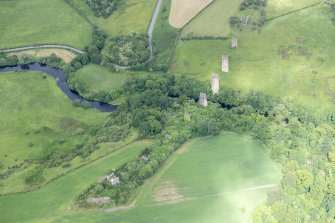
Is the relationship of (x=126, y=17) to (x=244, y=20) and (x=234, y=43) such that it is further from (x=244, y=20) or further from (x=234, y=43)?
(x=244, y=20)

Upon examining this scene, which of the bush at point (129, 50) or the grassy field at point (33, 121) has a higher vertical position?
the bush at point (129, 50)

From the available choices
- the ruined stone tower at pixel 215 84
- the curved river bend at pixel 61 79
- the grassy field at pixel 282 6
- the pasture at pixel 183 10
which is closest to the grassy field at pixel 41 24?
the curved river bend at pixel 61 79

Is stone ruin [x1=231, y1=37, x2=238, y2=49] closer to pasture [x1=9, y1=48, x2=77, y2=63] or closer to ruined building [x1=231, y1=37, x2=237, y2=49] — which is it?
ruined building [x1=231, y1=37, x2=237, y2=49]

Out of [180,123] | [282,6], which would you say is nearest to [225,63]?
[180,123]

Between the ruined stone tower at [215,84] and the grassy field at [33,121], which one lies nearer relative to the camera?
the grassy field at [33,121]

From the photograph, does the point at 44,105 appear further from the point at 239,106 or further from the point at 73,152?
the point at 239,106

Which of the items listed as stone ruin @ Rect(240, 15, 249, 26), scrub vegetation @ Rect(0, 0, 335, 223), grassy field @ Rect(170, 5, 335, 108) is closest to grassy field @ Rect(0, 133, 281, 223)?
scrub vegetation @ Rect(0, 0, 335, 223)

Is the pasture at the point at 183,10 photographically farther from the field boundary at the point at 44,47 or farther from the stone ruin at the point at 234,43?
the field boundary at the point at 44,47
